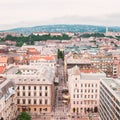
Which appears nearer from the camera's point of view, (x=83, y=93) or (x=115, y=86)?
(x=115, y=86)

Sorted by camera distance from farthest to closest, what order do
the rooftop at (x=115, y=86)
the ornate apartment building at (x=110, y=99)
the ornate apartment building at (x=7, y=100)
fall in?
the ornate apartment building at (x=7, y=100)
the rooftop at (x=115, y=86)
the ornate apartment building at (x=110, y=99)

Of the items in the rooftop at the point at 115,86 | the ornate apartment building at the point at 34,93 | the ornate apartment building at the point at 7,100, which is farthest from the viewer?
the ornate apartment building at the point at 34,93

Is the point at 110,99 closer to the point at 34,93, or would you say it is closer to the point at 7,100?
the point at 7,100

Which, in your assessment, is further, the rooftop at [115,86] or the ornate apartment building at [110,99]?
the rooftop at [115,86]

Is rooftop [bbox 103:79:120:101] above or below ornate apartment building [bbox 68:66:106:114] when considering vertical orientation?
above

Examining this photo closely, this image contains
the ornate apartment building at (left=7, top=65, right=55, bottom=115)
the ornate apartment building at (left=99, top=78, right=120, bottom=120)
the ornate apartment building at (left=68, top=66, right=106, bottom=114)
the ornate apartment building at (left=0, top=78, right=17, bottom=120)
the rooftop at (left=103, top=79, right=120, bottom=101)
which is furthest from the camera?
the ornate apartment building at (left=68, top=66, right=106, bottom=114)

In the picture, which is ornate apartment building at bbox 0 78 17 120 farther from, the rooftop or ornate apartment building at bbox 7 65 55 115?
the rooftop

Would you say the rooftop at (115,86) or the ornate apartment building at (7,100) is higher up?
the rooftop at (115,86)

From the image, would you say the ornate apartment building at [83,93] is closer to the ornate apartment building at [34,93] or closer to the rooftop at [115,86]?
the ornate apartment building at [34,93]

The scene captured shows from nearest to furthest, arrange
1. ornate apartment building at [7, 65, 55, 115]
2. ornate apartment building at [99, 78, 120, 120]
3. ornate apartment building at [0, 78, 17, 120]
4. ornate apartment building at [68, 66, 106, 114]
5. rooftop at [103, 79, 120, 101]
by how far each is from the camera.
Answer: ornate apartment building at [99, 78, 120, 120] → rooftop at [103, 79, 120, 101] → ornate apartment building at [0, 78, 17, 120] → ornate apartment building at [7, 65, 55, 115] → ornate apartment building at [68, 66, 106, 114]

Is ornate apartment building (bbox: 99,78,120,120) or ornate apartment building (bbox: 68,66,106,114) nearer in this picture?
ornate apartment building (bbox: 99,78,120,120)

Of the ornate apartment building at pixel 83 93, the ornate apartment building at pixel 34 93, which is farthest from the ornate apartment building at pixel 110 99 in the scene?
the ornate apartment building at pixel 34 93

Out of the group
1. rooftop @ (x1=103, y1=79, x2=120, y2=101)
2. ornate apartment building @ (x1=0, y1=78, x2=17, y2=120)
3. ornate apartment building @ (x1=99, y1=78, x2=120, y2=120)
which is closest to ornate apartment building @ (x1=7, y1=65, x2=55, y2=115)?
ornate apartment building @ (x1=0, y1=78, x2=17, y2=120)

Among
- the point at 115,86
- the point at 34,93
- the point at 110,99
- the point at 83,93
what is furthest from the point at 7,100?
the point at 83,93
